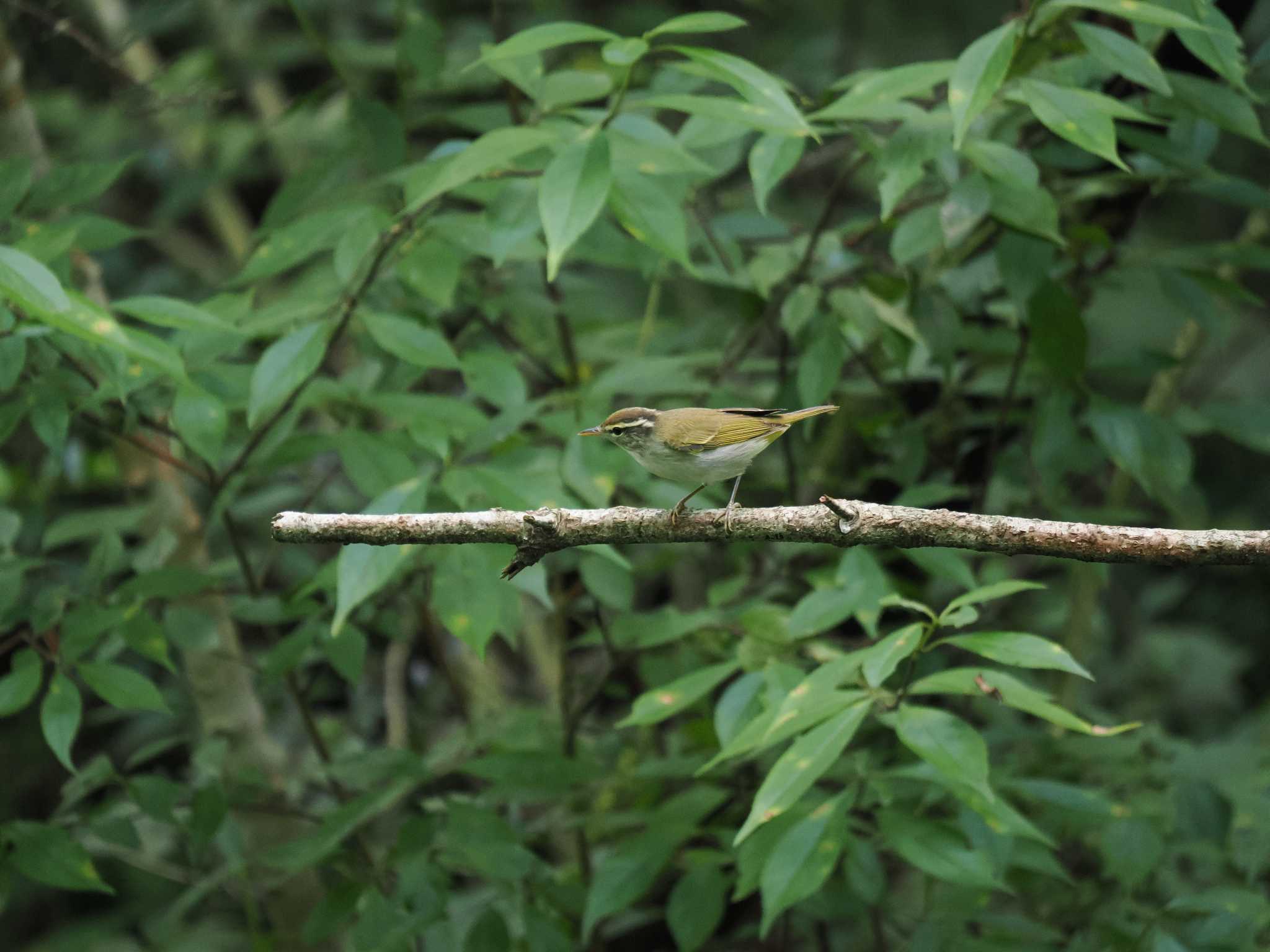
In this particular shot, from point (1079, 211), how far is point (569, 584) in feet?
7.19

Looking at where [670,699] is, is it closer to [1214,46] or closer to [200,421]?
[200,421]

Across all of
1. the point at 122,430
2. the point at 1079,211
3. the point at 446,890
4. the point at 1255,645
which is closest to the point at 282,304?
the point at 122,430

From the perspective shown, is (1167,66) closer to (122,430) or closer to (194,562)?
(122,430)

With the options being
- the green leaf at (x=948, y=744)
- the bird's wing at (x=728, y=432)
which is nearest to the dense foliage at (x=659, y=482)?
the green leaf at (x=948, y=744)

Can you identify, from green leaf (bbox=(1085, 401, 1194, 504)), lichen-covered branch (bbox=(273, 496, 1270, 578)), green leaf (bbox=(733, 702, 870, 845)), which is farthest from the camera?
green leaf (bbox=(1085, 401, 1194, 504))

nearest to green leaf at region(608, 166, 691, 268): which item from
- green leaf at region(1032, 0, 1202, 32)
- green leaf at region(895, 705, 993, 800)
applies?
green leaf at region(1032, 0, 1202, 32)

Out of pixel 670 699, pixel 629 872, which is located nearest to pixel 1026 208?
pixel 670 699

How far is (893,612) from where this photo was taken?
3629 millimetres

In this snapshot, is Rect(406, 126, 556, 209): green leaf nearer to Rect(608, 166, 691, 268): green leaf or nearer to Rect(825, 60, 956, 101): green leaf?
Rect(608, 166, 691, 268): green leaf

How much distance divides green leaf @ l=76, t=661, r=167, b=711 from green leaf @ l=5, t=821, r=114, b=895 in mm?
411

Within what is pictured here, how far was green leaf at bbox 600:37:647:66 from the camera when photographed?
220 centimetres

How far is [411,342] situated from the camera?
266 centimetres

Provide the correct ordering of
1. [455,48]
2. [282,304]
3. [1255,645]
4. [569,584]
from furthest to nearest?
1. [1255,645]
2. [455,48]
3. [569,584]
4. [282,304]

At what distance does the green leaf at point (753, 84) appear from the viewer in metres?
2.22
